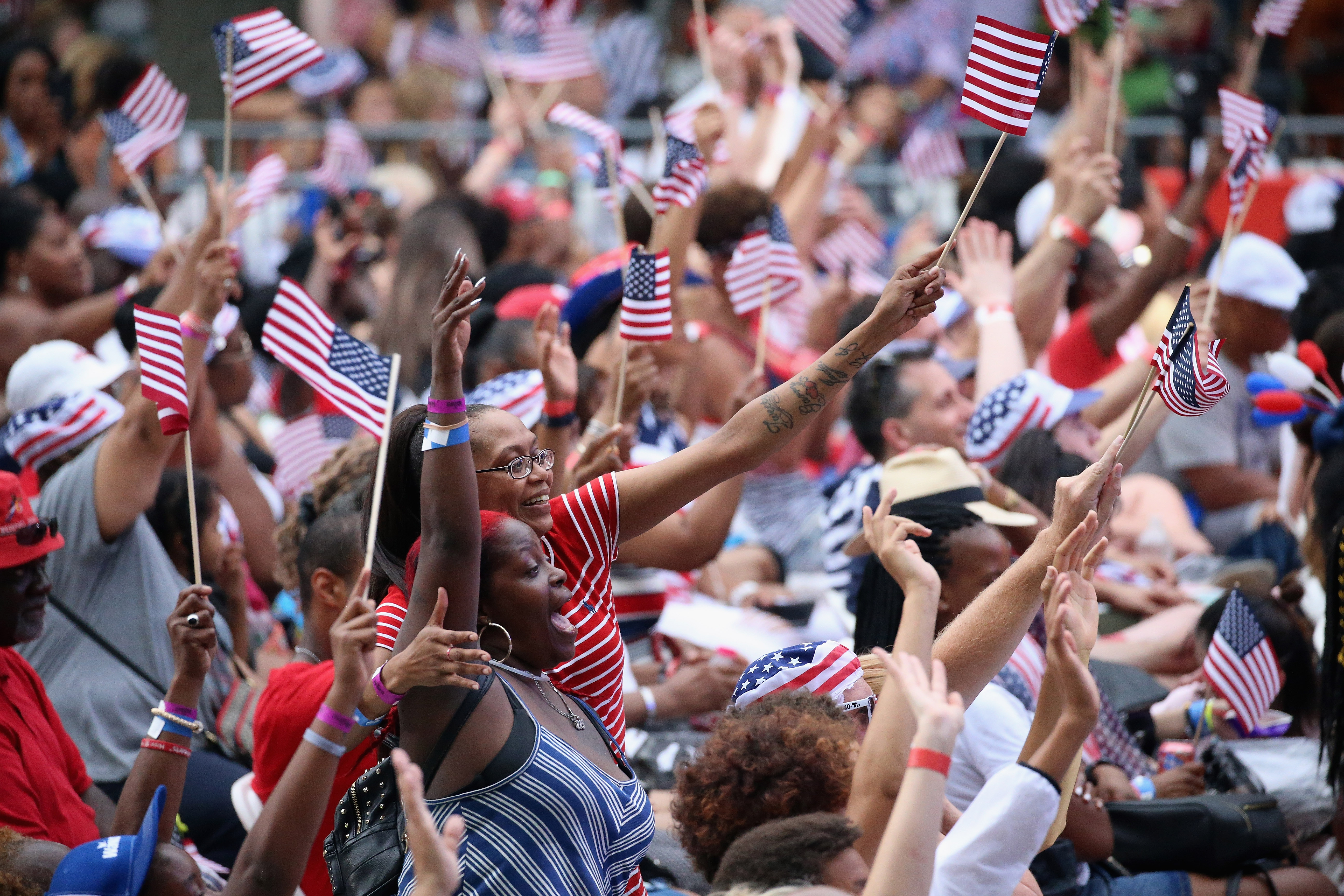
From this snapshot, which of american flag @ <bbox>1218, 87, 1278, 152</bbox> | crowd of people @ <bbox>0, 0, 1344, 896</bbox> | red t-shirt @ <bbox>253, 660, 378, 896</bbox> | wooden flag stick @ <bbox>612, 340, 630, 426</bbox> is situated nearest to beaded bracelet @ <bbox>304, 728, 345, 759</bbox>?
crowd of people @ <bbox>0, 0, 1344, 896</bbox>

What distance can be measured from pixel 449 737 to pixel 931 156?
24.2 ft

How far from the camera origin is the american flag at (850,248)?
26.5 feet

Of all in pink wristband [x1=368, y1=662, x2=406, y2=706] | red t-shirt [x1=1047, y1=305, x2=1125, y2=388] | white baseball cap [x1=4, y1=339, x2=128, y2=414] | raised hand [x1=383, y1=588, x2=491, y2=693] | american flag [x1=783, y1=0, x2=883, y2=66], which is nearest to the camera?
raised hand [x1=383, y1=588, x2=491, y2=693]

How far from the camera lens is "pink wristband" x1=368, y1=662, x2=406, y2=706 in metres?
2.72

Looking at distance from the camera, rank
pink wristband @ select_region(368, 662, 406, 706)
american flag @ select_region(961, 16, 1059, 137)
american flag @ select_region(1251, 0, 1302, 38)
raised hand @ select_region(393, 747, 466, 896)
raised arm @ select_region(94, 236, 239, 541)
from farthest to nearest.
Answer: american flag @ select_region(1251, 0, 1302, 38) < raised arm @ select_region(94, 236, 239, 541) < american flag @ select_region(961, 16, 1059, 137) < pink wristband @ select_region(368, 662, 406, 706) < raised hand @ select_region(393, 747, 466, 896)

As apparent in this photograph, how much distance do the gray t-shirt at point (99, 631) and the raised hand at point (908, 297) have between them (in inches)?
87.6

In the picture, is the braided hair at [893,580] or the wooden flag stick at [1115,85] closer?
the braided hair at [893,580]

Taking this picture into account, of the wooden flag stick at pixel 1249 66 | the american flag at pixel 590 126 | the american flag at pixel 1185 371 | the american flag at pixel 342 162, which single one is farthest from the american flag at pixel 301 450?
the wooden flag stick at pixel 1249 66

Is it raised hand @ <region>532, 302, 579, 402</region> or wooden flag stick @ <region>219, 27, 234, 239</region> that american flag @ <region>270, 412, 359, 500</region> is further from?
raised hand @ <region>532, 302, 579, 402</region>

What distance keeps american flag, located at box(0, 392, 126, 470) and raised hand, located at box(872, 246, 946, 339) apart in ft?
9.28

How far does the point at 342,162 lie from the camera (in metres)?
9.82

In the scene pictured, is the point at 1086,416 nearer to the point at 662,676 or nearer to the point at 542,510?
the point at 662,676

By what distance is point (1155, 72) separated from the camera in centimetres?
1203

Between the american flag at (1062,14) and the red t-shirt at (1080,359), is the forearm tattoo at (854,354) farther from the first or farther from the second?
the red t-shirt at (1080,359)
